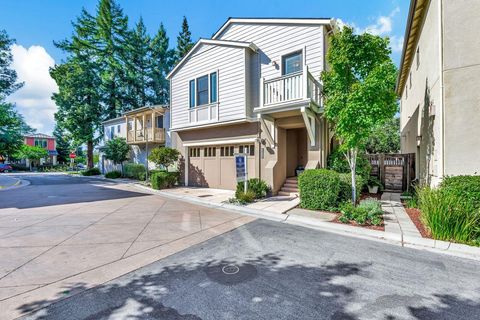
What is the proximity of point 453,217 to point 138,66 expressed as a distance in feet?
110

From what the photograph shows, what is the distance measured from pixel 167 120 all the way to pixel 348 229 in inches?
680

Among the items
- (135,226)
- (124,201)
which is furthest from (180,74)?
(135,226)

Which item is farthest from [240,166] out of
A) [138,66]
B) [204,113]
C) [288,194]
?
[138,66]

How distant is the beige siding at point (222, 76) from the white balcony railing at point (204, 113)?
0.34m

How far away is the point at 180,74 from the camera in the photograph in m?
14.3

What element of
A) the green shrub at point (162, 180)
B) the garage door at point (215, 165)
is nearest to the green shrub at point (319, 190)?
the garage door at point (215, 165)

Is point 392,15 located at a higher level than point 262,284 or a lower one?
higher

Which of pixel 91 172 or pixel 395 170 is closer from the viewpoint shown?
pixel 395 170

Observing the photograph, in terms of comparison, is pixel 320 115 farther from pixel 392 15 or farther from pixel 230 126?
pixel 392 15

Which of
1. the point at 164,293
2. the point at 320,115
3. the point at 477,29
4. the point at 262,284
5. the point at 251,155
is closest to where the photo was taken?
the point at 164,293

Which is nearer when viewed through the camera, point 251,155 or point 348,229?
point 348,229

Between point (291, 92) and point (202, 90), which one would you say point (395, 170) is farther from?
point (202, 90)

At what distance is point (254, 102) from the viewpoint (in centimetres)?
1146

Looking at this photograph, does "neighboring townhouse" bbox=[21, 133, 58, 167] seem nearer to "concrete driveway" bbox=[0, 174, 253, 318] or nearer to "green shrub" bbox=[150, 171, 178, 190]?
"green shrub" bbox=[150, 171, 178, 190]
